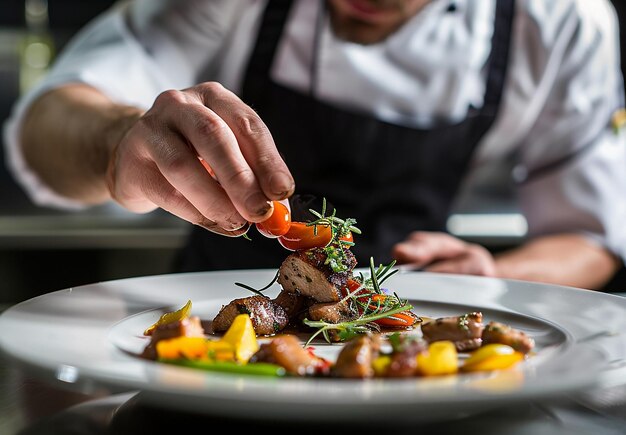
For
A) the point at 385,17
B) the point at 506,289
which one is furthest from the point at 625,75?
the point at 506,289

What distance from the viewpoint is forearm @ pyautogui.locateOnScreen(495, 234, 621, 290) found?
70.0 inches

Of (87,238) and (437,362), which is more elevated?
(87,238)

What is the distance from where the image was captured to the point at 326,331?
0.91 metres

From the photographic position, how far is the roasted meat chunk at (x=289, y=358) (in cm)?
72

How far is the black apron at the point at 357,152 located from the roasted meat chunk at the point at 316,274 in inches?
28.4

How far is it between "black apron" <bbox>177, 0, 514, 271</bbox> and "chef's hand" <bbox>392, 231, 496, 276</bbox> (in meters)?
0.21

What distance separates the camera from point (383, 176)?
1.80 metres

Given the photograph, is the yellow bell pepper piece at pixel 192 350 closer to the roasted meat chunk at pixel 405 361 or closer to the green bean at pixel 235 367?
the green bean at pixel 235 367

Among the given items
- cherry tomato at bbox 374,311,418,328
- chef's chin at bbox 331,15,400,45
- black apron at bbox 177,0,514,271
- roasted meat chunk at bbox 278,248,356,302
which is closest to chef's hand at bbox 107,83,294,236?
roasted meat chunk at bbox 278,248,356,302

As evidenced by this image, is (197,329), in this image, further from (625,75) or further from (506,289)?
(625,75)

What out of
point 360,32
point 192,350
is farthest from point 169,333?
point 360,32

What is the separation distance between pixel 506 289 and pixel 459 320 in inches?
11.5

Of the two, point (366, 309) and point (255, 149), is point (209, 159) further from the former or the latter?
point (366, 309)

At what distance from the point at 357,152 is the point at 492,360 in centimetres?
108
